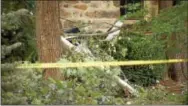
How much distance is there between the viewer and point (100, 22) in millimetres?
3738

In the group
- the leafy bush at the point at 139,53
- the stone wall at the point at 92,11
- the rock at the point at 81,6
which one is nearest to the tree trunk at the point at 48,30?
the leafy bush at the point at 139,53

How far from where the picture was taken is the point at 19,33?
2340 mm

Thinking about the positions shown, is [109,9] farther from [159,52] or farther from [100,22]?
[159,52]

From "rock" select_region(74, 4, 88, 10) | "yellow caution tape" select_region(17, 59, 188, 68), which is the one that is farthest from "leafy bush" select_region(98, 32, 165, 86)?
"rock" select_region(74, 4, 88, 10)

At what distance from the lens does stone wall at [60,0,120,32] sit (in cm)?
370

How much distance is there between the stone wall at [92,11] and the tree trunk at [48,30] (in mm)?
861

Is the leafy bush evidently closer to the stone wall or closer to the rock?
the stone wall

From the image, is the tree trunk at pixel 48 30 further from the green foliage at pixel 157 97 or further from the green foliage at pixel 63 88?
the green foliage at pixel 157 97

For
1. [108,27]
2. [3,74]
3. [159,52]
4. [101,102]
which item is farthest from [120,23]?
[3,74]

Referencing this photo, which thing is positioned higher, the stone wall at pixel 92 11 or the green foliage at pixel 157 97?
→ the stone wall at pixel 92 11

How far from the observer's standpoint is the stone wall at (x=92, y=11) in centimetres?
370

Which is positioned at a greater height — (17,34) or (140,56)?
(17,34)

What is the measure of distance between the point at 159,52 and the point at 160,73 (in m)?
0.25

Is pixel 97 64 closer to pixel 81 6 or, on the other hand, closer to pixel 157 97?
pixel 157 97
